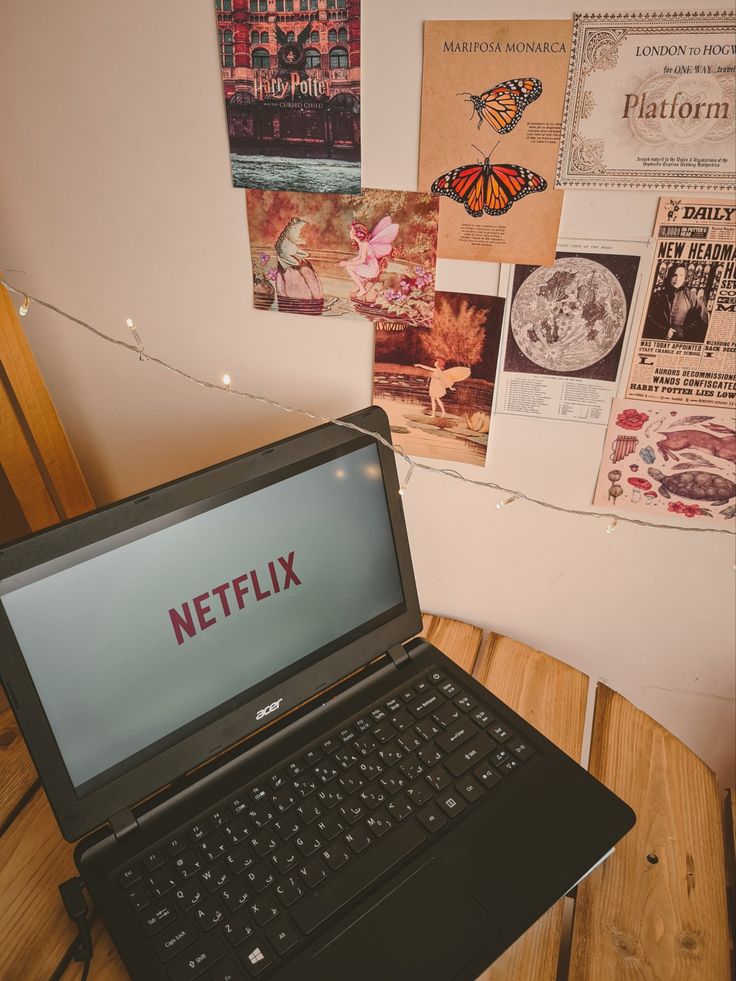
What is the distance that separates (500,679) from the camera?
851 mm

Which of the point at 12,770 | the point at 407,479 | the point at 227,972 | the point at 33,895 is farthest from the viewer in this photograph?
the point at 407,479

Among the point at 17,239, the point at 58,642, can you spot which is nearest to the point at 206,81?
the point at 17,239

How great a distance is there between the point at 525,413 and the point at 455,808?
1.40 ft

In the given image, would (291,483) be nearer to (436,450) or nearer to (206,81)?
(436,450)

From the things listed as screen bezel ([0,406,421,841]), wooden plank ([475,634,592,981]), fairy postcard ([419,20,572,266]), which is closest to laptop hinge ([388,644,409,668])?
screen bezel ([0,406,421,841])

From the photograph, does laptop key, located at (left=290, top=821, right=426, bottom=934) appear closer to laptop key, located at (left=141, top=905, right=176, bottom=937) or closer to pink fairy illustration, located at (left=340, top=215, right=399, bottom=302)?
laptop key, located at (left=141, top=905, right=176, bottom=937)

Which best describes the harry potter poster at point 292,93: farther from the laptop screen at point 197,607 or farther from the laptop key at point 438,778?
the laptop key at point 438,778

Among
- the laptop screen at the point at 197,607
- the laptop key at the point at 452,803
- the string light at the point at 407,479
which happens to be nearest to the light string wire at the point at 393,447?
the string light at the point at 407,479

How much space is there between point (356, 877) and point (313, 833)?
2.2 inches

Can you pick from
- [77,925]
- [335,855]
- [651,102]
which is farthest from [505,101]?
[77,925]

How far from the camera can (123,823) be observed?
635 millimetres

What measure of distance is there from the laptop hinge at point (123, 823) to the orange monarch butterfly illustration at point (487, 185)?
682 mm

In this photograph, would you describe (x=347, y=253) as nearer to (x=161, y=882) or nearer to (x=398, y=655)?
(x=398, y=655)

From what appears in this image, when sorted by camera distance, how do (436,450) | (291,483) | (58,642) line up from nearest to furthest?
(58,642)
(291,483)
(436,450)
